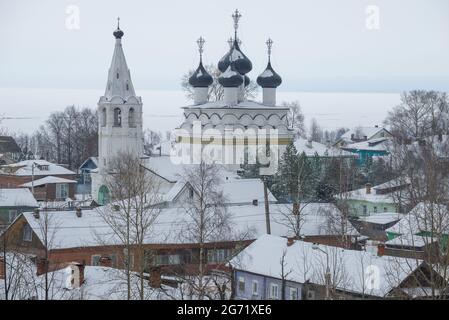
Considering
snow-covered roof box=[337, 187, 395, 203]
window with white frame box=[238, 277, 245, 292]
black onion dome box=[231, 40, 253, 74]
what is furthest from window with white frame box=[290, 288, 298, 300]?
black onion dome box=[231, 40, 253, 74]

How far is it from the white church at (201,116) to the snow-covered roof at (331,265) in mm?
5740

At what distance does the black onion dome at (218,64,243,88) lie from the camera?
15305 mm

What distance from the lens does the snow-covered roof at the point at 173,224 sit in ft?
27.8

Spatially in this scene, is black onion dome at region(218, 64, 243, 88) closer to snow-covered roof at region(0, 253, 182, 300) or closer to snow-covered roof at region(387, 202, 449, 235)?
snow-covered roof at region(387, 202, 449, 235)

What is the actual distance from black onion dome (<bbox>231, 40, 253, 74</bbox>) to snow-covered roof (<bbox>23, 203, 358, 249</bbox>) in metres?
5.40

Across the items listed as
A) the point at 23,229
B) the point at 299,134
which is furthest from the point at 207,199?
the point at 299,134

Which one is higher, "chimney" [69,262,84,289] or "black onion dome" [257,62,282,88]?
"black onion dome" [257,62,282,88]

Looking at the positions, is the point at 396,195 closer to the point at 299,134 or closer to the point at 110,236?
the point at 110,236

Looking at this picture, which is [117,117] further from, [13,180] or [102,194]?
[13,180]

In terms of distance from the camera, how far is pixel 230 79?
15.3 m

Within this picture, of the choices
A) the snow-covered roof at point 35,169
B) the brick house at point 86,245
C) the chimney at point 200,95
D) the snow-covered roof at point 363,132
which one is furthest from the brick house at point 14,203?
the snow-covered roof at point 363,132

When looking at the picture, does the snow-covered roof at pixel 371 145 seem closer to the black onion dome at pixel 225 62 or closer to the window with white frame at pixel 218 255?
the black onion dome at pixel 225 62

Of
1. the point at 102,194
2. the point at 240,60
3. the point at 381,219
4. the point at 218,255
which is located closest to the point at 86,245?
the point at 218,255
